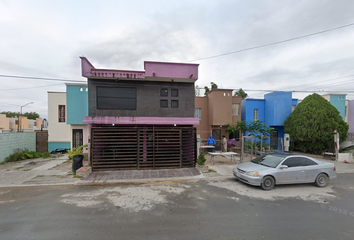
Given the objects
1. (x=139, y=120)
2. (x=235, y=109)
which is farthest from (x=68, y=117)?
A: (x=235, y=109)

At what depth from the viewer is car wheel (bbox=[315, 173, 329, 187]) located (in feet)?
22.2

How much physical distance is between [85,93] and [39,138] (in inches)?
255

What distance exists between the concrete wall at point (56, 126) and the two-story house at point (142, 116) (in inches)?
354

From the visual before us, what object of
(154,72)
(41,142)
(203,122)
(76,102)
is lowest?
(41,142)

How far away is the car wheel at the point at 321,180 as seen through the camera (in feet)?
22.2

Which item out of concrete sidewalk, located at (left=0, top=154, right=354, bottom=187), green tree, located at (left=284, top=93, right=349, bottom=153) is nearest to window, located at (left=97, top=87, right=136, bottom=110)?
concrete sidewalk, located at (left=0, top=154, right=354, bottom=187)

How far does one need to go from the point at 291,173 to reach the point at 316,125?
1006cm

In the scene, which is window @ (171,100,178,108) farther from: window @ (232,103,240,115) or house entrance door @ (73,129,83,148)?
house entrance door @ (73,129,83,148)

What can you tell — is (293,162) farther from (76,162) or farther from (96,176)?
(76,162)

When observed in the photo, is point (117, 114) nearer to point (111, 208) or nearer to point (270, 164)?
point (111, 208)

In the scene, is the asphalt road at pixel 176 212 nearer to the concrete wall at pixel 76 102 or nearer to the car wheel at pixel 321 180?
the car wheel at pixel 321 180

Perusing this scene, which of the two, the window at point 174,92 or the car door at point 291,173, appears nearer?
the car door at point 291,173

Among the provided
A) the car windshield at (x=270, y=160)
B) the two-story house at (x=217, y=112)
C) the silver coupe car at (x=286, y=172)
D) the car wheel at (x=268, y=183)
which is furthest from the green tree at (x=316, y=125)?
the car wheel at (x=268, y=183)

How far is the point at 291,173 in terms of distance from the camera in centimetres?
650
